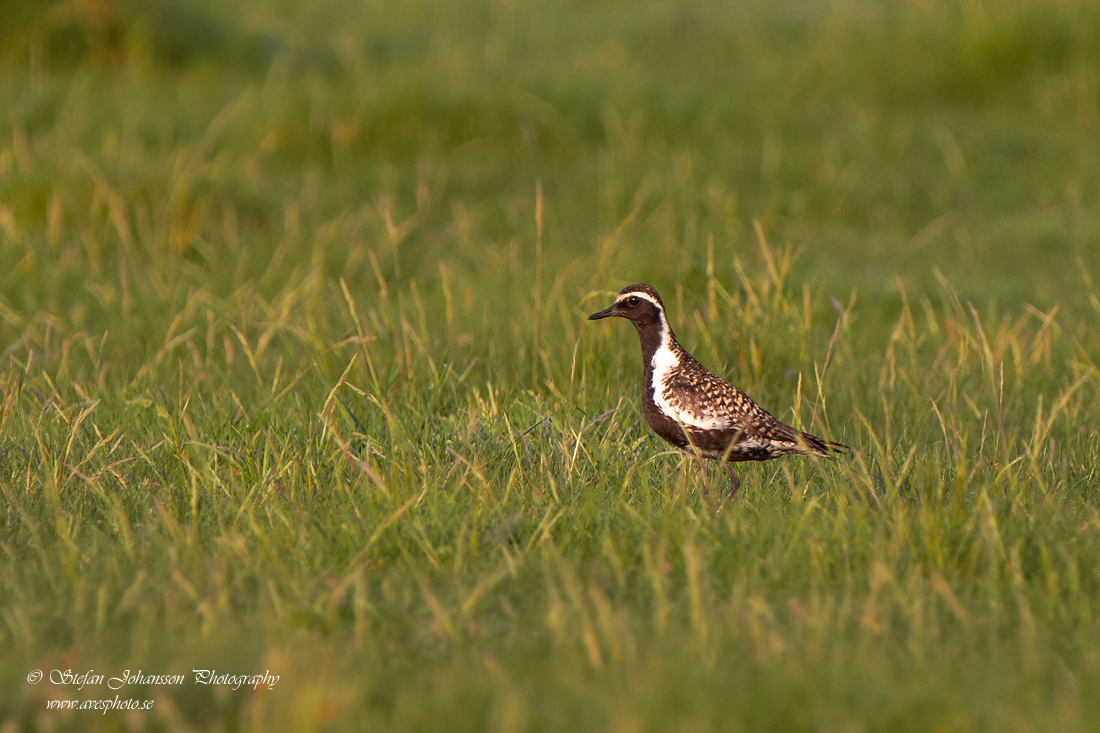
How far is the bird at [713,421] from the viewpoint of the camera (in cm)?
434

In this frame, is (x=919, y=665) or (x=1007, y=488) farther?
(x=1007, y=488)

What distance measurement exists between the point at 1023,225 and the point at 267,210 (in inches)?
222

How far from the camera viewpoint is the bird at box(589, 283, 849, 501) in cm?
434

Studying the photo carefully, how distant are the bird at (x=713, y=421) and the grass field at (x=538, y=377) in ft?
0.36

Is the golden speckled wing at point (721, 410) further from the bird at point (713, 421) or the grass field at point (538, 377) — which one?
the grass field at point (538, 377)

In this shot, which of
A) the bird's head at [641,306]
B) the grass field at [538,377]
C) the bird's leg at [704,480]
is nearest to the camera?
the grass field at [538,377]

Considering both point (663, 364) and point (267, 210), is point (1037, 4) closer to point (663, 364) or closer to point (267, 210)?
point (267, 210)

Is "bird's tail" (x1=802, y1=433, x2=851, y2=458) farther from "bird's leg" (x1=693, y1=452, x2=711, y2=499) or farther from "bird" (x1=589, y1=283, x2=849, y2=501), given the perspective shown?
"bird's leg" (x1=693, y1=452, x2=711, y2=499)

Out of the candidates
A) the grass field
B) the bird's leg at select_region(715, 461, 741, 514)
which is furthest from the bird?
the grass field

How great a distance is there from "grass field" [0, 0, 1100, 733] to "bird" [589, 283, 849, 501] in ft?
0.36

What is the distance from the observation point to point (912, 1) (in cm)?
1312

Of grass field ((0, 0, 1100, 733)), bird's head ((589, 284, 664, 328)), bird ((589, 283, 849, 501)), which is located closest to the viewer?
grass field ((0, 0, 1100, 733))

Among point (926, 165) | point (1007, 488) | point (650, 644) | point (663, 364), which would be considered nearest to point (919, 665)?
point (650, 644)

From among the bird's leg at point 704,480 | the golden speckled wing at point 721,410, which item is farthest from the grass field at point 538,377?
the golden speckled wing at point 721,410
